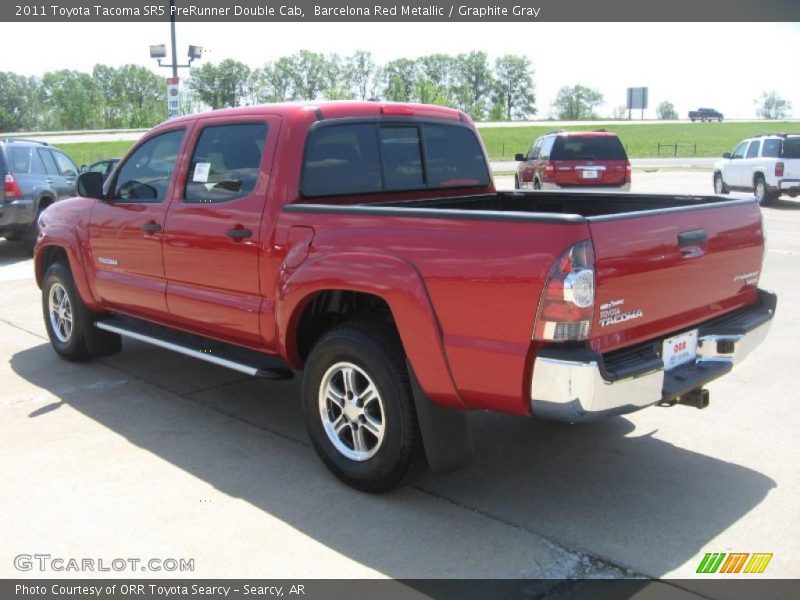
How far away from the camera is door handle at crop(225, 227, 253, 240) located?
15.3ft

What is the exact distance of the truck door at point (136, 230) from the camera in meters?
5.46

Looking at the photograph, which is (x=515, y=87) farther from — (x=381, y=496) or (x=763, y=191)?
(x=381, y=496)

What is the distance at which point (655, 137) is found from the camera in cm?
7488

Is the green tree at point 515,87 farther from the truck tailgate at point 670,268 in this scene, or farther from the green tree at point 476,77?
the truck tailgate at point 670,268

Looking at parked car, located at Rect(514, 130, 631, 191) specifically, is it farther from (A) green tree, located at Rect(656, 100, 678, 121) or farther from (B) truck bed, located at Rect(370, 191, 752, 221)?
(A) green tree, located at Rect(656, 100, 678, 121)

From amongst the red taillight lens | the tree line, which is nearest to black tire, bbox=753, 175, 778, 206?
the red taillight lens

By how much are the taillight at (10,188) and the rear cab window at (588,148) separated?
Answer: 9.94 m

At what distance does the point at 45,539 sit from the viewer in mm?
3695

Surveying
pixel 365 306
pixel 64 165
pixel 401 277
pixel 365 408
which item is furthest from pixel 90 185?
pixel 64 165

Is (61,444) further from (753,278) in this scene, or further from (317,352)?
(753,278)

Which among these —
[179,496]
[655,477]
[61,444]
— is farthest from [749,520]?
[61,444]

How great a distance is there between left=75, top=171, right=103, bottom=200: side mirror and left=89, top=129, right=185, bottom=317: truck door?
0.08m

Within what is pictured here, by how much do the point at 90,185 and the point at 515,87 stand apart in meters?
135

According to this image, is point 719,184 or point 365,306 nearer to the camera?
point 365,306
